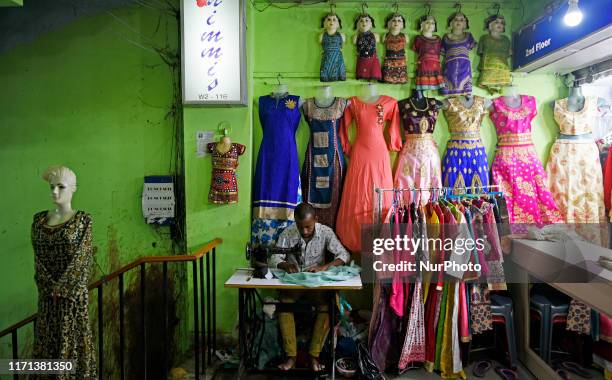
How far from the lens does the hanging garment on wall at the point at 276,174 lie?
11.9ft

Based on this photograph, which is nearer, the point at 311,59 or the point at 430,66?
the point at 430,66

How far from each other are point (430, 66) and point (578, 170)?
66.2 inches

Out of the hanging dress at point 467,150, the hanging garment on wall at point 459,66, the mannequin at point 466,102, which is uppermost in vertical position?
the hanging garment on wall at point 459,66

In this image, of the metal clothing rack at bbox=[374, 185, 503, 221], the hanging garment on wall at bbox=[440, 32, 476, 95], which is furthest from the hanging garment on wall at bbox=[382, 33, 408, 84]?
the metal clothing rack at bbox=[374, 185, 503, 221]

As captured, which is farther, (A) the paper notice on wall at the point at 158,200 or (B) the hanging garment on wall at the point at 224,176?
(A) the paper notice on wall at the point at 158,200

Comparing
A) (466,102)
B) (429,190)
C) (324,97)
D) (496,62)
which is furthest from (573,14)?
(324,97)

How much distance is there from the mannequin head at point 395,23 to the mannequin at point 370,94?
56 cm

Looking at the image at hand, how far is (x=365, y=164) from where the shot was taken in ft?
11.8

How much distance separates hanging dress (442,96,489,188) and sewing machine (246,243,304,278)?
1614mm

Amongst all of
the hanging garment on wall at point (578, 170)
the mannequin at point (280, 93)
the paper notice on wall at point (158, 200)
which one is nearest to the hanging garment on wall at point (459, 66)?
the hanging garment on wall at point (578, 170)

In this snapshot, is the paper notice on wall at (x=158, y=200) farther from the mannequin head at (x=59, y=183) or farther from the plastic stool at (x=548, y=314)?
the plastic stool at (x=548, y=314)

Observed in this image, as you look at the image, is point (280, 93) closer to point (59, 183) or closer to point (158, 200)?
point (158, 200)

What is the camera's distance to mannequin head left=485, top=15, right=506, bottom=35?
3.76m

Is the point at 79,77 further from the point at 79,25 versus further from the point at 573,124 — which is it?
the point at 573,124
